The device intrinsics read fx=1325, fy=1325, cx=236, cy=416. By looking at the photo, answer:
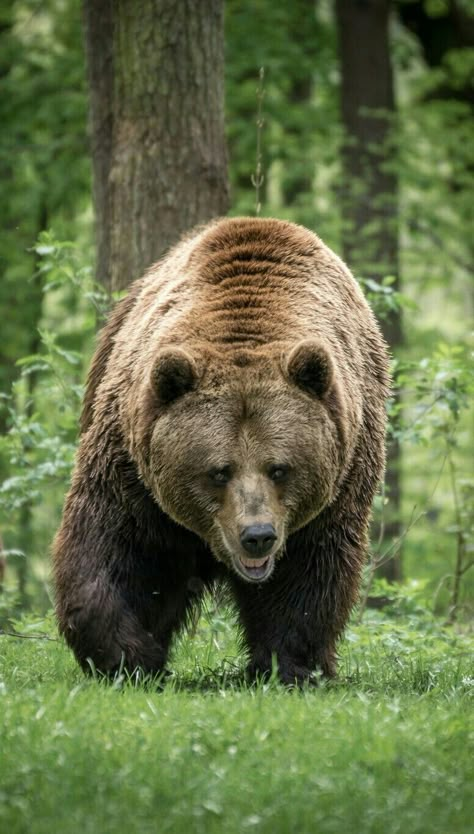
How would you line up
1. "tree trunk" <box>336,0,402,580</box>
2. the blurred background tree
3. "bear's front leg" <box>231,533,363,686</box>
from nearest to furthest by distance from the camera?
"bear's front leg" <box>231,533,363,686</box> < "tree trunk" <box>336,0,402,580</box> < the blurred background tree

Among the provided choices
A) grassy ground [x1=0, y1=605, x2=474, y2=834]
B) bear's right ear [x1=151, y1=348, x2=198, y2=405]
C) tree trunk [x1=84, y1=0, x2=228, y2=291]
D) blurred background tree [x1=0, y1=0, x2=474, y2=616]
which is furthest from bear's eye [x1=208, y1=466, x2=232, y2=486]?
blurred background tree [x1=0, y1=0, x2=474, y2=616]

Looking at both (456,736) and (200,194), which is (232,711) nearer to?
(456,736)

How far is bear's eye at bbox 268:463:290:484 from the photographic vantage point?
610cm

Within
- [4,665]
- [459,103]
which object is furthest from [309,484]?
[459,103]

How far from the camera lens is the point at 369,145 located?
17578 millimetres

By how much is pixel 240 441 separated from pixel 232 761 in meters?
1.89

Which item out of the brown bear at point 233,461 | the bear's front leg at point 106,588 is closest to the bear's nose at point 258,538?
the brown bear at point 233,461

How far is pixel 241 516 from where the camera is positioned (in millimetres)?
6004

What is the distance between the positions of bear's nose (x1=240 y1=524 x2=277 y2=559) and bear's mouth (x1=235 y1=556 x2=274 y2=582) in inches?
7.2

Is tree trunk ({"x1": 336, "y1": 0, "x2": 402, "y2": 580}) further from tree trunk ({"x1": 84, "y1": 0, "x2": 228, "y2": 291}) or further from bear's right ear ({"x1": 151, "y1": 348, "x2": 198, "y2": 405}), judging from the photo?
bear's right ear ({"x1": 151, "y1": 348, "x2": 198, "y2": 405})

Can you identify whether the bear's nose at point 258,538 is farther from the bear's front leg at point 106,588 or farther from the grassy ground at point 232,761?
the bear's front leg at point 106,588

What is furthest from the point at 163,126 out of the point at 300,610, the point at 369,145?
the point at 369,145

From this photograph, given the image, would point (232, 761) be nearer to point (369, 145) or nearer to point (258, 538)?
point (258, 538)

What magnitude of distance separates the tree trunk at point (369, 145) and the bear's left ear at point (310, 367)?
10.6 m
